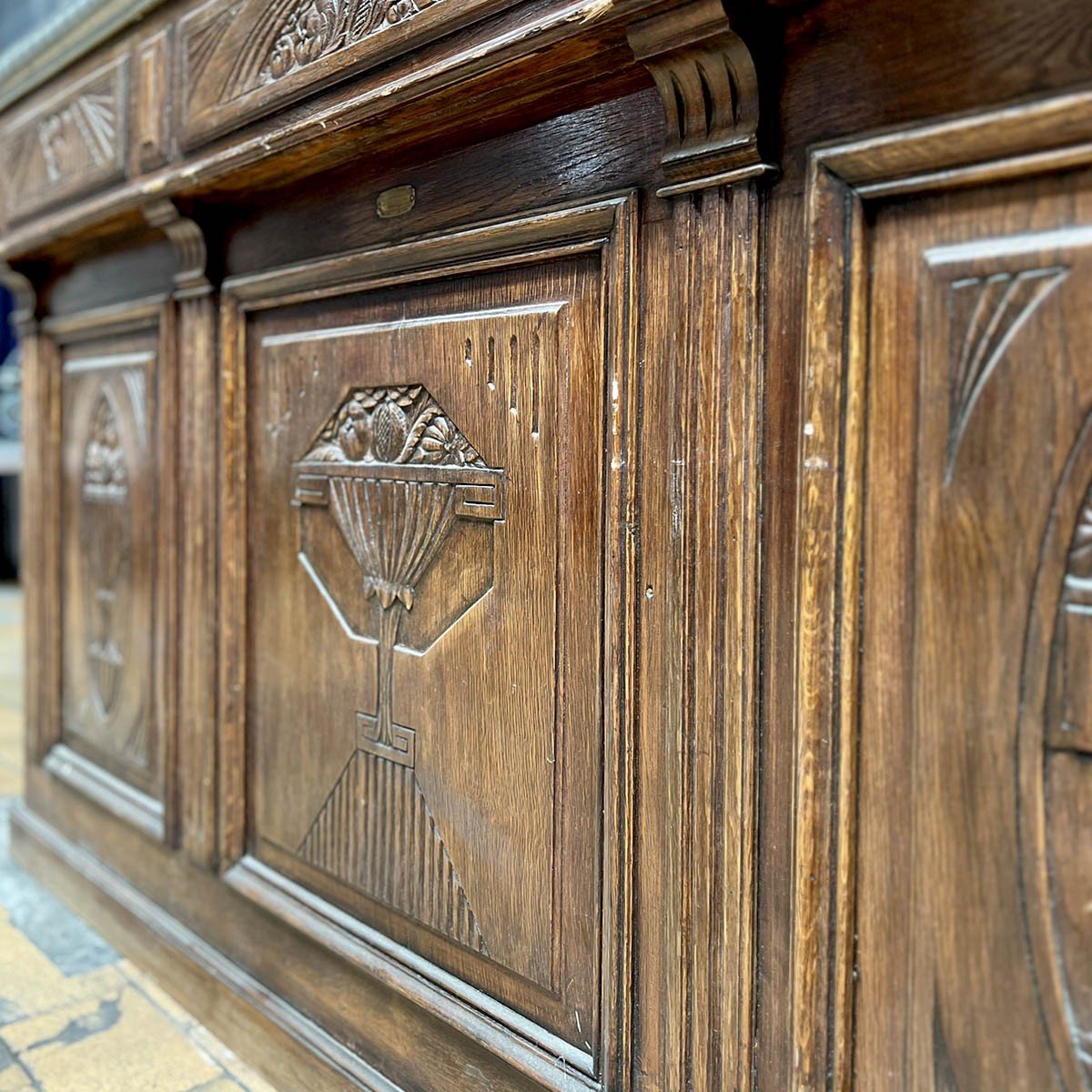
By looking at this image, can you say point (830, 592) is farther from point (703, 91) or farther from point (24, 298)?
point (24, 298)

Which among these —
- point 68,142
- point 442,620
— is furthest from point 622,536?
point 68,142

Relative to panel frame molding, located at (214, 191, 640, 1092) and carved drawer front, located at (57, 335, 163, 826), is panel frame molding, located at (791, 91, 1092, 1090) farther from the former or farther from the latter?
carved drawer front, located at (57, 335, 163, 826)

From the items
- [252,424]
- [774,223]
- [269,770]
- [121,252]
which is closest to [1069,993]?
[774,223]

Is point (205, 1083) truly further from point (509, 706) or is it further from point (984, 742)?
point (984, 742)

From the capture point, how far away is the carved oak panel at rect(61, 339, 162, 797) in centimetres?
192

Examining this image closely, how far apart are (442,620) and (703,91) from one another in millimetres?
670

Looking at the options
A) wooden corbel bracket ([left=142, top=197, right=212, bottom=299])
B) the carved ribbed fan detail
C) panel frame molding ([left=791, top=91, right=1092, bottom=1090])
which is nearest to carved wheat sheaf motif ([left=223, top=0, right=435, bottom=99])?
wooden corbel bracket ([left=142, top=197, right=212, bottom=299])

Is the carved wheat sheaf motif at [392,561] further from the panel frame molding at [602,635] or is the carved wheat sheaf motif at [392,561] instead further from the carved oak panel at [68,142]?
the carved oak panel at [68,142]

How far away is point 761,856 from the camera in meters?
0.94

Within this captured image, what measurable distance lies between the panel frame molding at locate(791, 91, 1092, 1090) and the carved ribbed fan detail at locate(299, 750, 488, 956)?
460 mm

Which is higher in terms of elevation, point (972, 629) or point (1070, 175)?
point (1070, 175)

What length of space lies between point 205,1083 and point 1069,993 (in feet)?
4.07

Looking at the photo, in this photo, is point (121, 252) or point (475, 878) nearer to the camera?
point (475, 878)

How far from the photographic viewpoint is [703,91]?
3.04 feet
